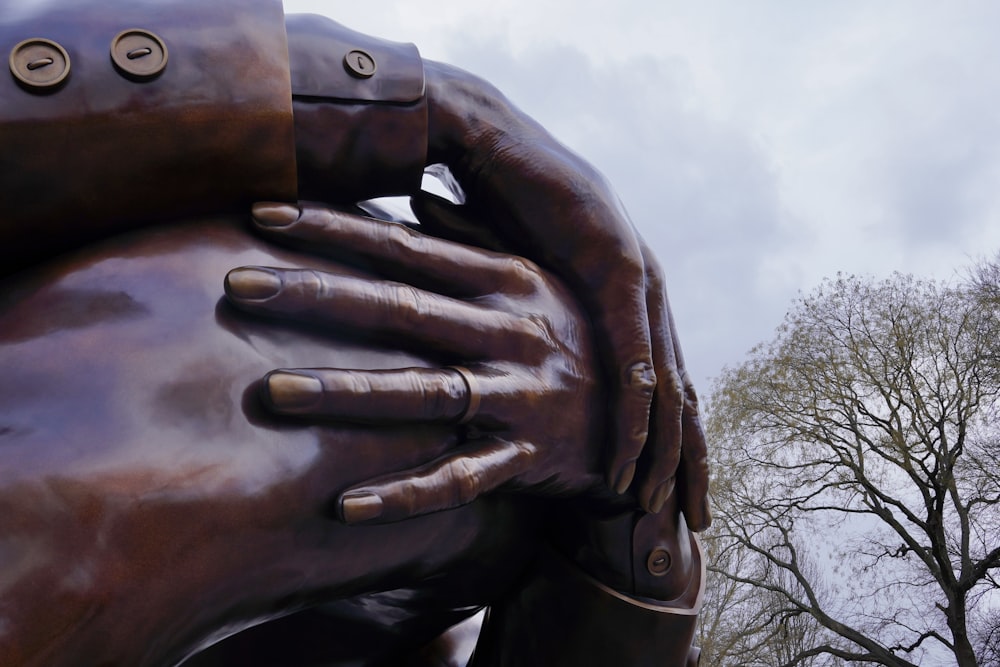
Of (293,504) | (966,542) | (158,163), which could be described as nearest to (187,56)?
(158,163)

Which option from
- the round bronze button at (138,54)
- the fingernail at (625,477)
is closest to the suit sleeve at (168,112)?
the round bronze button at (138,54)

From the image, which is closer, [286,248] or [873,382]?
[286,248]

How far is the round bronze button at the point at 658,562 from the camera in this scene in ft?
3.89

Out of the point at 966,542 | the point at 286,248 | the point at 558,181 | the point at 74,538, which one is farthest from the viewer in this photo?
the point at 966,542

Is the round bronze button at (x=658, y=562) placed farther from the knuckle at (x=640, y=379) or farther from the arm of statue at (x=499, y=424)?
the knuckle at (x=640, y=379)

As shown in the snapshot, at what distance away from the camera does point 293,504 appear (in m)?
0.78

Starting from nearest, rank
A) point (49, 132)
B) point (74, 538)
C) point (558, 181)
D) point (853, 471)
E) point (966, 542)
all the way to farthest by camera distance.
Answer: point (74, 538)
point (49, 132)
point (558, 181)
point (966, 542)
point (853, 471)

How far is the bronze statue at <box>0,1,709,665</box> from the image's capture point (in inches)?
27.3

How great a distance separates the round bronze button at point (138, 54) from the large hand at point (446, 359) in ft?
0.54

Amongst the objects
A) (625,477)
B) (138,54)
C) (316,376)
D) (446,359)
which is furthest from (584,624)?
(138,54)

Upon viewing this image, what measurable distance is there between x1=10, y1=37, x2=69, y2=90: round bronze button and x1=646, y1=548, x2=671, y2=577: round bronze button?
2.96 ft

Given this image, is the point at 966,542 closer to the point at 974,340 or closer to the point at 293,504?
the point at 974,340

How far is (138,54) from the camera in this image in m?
0.80

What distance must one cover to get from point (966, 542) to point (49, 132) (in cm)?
1258
